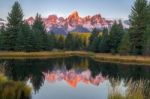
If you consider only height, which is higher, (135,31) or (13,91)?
(135,31)

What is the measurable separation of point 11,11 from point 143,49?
130 feet

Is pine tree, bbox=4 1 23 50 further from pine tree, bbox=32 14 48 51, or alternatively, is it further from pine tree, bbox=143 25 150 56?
pine tree, bbox=143 25 150 56

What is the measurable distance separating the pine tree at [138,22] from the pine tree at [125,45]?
477cm

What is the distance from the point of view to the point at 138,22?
87062 mm

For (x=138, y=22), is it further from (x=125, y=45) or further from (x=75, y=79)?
(x=75, y=79)

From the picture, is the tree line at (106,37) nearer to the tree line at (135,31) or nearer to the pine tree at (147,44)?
the tree line at (135,31)

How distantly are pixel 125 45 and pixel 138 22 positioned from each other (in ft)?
39.5

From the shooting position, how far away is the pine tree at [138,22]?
279 feet

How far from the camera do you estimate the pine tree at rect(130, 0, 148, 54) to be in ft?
279

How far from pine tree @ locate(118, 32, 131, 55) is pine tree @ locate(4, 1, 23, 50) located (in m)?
27.4

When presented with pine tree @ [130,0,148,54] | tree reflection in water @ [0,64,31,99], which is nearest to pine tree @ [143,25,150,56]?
pine tree @ [130,0,148,54]

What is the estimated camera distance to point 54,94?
24906 mm

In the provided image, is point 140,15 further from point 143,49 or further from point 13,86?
point 13,86

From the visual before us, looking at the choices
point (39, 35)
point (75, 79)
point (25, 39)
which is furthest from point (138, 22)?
point (75, 79)
